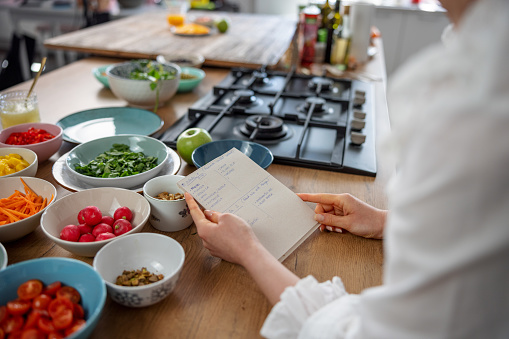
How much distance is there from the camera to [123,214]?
0.87 m

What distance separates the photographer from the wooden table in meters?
0.69

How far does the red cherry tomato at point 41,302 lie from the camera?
642 mm

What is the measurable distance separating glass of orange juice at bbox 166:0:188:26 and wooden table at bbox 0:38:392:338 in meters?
1.82

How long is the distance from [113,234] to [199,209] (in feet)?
0.58

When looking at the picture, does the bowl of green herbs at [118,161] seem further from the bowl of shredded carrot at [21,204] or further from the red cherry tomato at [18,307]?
the red cherry tomato at [18,307]

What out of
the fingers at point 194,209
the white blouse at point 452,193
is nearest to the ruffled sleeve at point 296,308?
the white blouse at point 452,193

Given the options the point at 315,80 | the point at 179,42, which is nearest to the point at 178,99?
the point at 315,80

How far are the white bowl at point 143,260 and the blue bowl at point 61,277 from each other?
0.03 m

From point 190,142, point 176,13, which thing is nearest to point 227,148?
point 190,142

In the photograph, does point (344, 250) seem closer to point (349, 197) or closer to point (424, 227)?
point (349, 197)

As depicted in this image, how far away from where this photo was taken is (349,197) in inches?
36.7

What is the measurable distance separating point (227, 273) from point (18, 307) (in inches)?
14.2

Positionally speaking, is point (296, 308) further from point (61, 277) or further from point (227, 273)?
point (61, 277)

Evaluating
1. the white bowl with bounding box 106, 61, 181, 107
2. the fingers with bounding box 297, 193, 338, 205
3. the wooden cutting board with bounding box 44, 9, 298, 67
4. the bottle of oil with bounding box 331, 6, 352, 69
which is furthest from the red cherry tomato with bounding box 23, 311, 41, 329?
the bottle of oil with bounding box 331, 6, 352, 69
